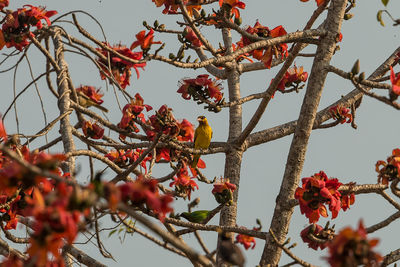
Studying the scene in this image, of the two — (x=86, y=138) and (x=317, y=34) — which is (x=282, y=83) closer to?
(x=317, y=34)

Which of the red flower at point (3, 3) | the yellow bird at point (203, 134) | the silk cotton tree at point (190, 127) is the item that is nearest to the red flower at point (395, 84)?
the silk cotton tree at point (190, 127)

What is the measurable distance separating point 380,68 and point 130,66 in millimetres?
1902

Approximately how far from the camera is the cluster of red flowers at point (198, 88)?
4.62m

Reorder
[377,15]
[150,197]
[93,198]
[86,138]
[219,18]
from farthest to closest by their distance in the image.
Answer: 1. [86,138]
2. [219,18]
3. [377,15]
4. [150,197]
5. [93,198]

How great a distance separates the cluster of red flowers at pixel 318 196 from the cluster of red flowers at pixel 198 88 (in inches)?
44.4

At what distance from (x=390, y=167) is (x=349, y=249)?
2165 millimetres

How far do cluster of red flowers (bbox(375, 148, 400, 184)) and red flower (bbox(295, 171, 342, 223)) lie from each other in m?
0.28

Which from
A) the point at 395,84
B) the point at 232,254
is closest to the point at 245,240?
the point at 395,84

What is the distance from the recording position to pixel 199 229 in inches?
147

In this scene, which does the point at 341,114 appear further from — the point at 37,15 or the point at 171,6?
the point at 37,15

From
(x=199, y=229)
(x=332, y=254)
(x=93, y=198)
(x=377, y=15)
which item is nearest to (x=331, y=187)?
(x=199, y=229)

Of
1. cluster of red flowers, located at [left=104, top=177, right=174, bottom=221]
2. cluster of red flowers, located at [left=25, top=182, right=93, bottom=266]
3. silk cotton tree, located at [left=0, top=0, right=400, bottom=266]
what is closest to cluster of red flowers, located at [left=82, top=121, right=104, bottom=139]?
A: silk cotton tree, located at [left=0, top=0, right=400, bottom=266]

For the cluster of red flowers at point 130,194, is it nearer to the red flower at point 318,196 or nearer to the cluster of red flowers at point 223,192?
the red flower at point 318,196

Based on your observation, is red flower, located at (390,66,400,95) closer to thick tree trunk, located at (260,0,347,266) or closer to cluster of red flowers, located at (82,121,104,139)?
thick tree trunk, located at (260,0,347,266)
